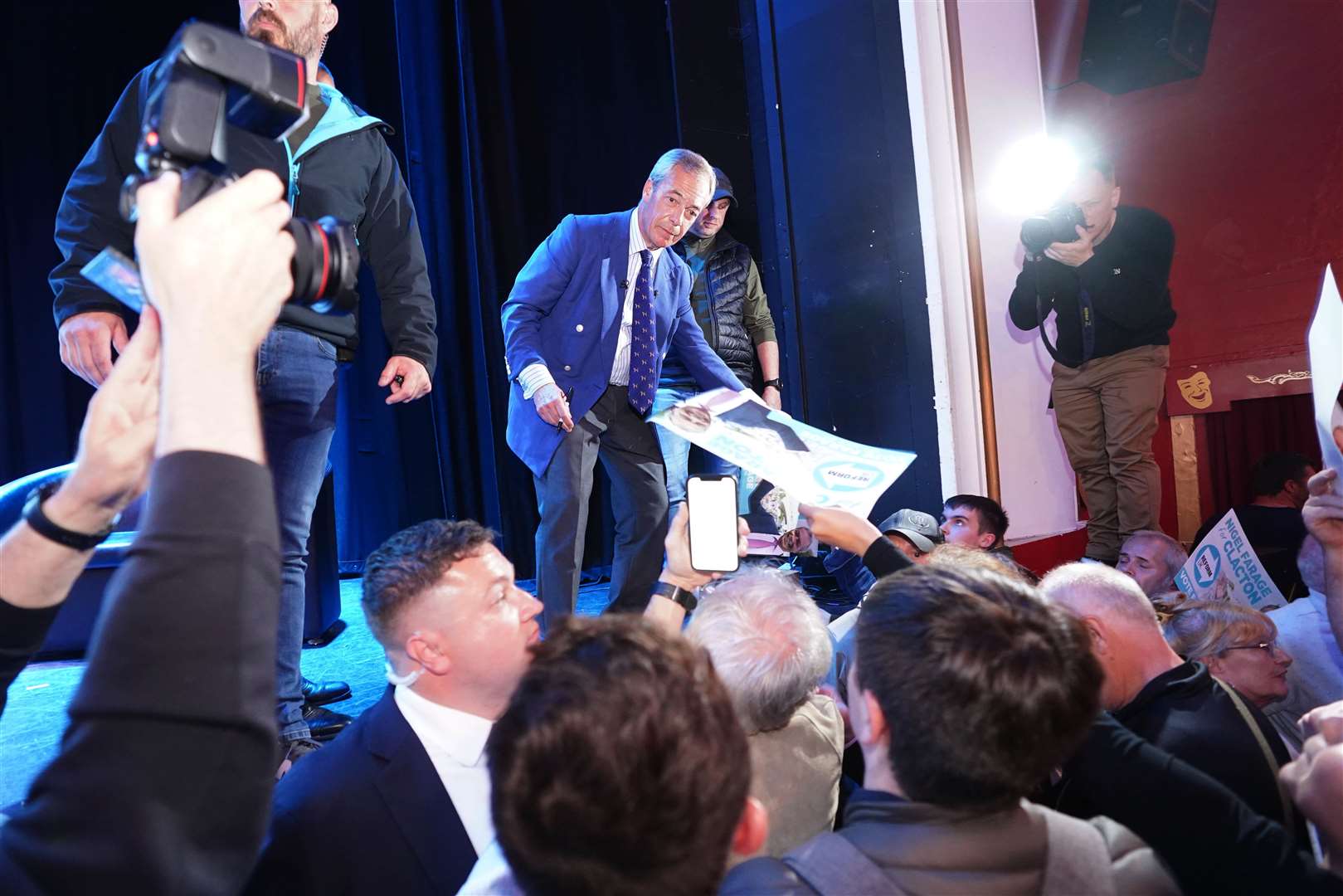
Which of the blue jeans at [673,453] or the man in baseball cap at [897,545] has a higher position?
the blue jeans at [673,453]

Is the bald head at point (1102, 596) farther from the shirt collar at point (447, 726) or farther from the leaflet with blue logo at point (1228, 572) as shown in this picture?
the leaflet with blue logo at point (1228, 572)

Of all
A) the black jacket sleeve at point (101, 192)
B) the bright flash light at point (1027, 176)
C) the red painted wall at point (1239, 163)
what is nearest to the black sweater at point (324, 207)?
the black jacket sleeve at point (101, 192)

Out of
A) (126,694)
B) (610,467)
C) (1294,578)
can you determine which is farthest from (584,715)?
(1294,578)

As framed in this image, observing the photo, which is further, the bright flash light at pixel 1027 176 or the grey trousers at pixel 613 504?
the bright flash light at pixel 1027 176

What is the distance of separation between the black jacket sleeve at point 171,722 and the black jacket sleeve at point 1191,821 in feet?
3.64

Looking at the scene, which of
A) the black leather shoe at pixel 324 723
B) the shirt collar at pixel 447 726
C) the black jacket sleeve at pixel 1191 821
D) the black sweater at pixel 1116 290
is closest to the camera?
the black jacket sleeve at pixel 1191 821

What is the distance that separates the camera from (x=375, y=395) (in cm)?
559

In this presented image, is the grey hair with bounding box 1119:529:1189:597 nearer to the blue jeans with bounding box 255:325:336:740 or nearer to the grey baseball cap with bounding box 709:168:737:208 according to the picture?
the grey baseball cap with bounding box 709:168:737:208

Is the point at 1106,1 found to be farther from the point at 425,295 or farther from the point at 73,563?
the point at 73,563

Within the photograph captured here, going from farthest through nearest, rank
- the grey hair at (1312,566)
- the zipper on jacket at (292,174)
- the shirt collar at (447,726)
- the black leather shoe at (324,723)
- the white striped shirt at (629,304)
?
the white striped shirt at (629,304) → the grey hair at (1312,566) → the black leather shoe at (324,723) → the zipper on jacket at (292,174) → the shirt collar at (447,726)

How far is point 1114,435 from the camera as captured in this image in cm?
366

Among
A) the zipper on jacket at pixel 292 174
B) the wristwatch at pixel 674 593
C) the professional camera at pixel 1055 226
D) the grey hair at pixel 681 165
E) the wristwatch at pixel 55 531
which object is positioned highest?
the grey hair at pixel 681 165

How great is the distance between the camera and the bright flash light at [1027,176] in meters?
4.06

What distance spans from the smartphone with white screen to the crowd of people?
1.4 inches
